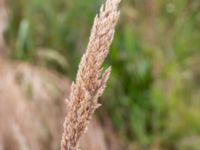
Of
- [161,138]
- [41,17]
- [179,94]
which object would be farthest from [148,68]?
[41,17]

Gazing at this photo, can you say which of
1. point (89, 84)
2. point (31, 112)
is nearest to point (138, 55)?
point (31, 112)

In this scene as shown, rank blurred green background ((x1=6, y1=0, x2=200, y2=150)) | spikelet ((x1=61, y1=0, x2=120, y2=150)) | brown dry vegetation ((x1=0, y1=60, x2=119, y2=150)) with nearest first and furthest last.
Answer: spikelet ((x1=61, y1=0, x2=120, y2=150)) → brown dry vegetation ((x1=0, y1=60, x2=119, y2=150)) → blurred green background ((x1=6, y1=0, x2=200, y2=150))

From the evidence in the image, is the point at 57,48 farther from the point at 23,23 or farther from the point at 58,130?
the point at 58,130

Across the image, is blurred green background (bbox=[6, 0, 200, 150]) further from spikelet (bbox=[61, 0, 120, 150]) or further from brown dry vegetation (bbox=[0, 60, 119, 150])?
spikelet (bbox=[61, 0, 120, 150])

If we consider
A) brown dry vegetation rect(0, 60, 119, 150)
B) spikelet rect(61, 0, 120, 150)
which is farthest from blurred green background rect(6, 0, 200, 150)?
spikelet rect(61, 0, 120, 150)

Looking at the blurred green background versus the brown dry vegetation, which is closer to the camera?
the brown dry vegetation

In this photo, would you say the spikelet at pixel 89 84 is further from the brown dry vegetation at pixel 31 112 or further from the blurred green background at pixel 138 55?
the blurred green background at pixel 138 55
